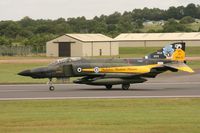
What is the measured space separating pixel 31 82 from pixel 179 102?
52.0 ft

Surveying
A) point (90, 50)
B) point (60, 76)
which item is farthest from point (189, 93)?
point (90, 50)

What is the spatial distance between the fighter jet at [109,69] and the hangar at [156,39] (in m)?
76.1

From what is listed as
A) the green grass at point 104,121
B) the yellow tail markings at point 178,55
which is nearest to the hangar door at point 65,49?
the yellow tail markings at point 178,55

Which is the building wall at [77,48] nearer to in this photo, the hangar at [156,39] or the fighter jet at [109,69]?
the hangar at [156,39]

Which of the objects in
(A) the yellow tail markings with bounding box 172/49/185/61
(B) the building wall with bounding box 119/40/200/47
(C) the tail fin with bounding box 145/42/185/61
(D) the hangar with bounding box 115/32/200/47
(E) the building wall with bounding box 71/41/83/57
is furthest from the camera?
(B) the building wall with bounding box 119/40/200/47

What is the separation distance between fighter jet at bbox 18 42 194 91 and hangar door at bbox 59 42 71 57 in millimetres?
61585

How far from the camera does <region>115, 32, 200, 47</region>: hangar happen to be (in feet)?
360

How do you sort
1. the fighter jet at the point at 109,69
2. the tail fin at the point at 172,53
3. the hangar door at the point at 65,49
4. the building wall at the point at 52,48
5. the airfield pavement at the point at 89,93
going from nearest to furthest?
the airfield pavement at the point at 89,93 < the fighter jet at the point at 109,69 < the tail fin at the point at 172,53 < the hangar door at the point at 65,49 < the building wall at the point at 52,48

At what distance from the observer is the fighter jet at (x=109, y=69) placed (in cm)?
3104

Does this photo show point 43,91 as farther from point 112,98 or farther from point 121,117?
point 121,117

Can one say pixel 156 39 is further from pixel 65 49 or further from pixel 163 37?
pixel 65 49

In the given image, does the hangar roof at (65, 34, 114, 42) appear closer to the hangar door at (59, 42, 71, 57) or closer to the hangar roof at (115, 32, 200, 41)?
the hangar door at (59, 42, 71, 57)

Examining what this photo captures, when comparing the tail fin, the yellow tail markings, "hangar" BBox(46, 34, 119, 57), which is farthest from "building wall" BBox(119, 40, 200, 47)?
the yellow tail markings

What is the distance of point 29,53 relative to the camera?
103188 mm
